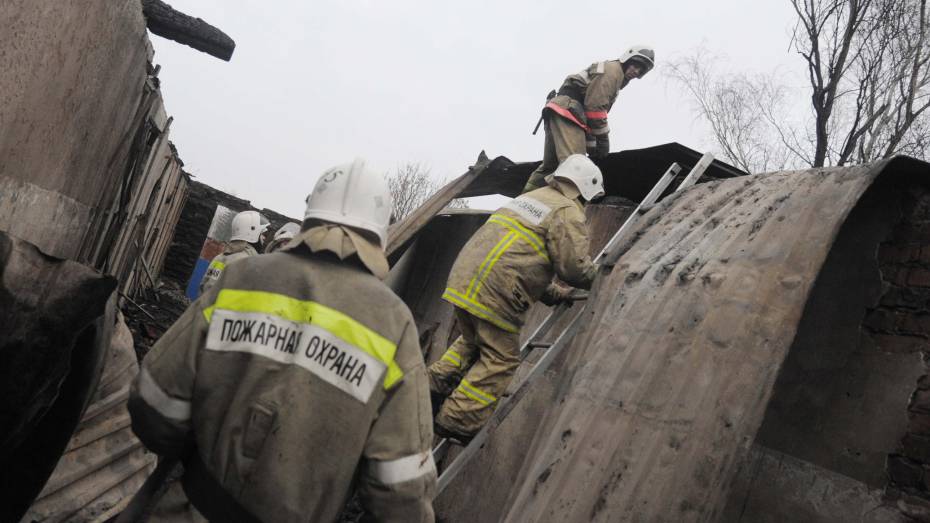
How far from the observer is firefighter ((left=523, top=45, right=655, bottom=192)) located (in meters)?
5.07

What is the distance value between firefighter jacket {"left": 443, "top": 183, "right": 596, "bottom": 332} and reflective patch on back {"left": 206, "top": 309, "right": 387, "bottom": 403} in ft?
6.75

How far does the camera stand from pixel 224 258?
616cm

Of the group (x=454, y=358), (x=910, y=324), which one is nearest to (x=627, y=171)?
(x=454, y=358)

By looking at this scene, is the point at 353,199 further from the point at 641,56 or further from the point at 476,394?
the point at 641,56

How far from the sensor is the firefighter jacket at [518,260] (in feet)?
12.4

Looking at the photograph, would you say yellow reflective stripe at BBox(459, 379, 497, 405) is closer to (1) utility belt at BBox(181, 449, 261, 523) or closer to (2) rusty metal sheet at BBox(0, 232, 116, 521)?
(2) rusty metal sheet at BBox(0, 232, 116, 521)

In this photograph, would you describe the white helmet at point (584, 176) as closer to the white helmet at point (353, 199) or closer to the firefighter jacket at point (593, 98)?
the firefighter jacket at point (593, 98)

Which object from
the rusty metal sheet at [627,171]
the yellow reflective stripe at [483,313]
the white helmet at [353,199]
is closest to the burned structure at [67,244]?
the white helmet at [353,199]

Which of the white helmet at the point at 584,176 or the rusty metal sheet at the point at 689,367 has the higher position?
the white helmet at the point at 584,176

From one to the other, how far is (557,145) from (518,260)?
1.51m

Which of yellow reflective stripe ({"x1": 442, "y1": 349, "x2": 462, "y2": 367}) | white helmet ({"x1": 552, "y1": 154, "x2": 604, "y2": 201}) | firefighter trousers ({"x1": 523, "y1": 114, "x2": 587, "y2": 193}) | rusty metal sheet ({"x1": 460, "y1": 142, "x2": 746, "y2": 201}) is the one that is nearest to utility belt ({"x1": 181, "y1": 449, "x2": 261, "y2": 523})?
yellow reflective stripe ({"x1": 442, "y1": 349, "x2": 462, "y2": 367})

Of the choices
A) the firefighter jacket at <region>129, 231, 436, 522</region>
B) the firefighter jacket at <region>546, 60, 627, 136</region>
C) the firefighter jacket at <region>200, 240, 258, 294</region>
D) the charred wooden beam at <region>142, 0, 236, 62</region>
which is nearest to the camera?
the firefighter jacket at <region>129, 231, 436, 522</region>

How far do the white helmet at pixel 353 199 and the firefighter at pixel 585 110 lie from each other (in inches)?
121

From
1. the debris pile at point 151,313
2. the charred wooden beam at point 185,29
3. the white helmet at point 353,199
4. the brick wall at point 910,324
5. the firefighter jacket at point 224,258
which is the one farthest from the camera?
the debris pile at point 151,313
